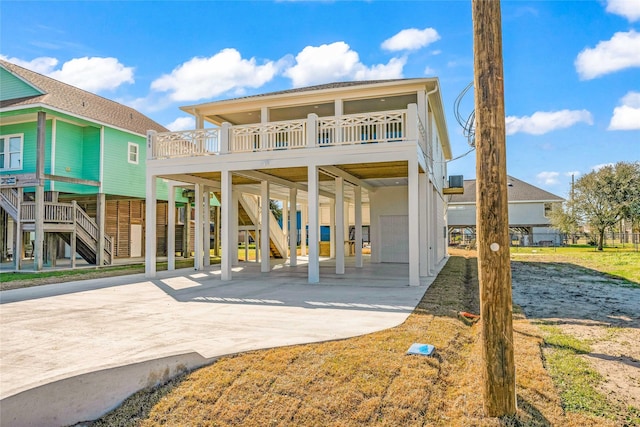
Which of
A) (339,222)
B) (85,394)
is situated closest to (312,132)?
(339,222)

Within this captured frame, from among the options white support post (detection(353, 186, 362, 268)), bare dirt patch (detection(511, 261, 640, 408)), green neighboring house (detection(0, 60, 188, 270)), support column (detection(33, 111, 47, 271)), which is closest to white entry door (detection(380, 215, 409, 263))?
white support post (detection(353, 186, 362, 268))

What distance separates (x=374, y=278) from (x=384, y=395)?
8.97m

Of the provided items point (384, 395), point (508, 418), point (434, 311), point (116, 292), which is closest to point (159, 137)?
point (116, 292)

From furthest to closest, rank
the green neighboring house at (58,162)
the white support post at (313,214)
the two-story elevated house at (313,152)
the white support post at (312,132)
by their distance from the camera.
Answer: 1. the green neighboring house at (58,162)
2. the white support post at (312,132)
3. the white support post at (313,214)
4. the two-story elevated house at (313,152)

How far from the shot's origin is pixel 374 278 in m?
13.0

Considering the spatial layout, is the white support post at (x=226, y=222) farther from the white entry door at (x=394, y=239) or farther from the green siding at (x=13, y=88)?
the green siding at (x=13, y=88)

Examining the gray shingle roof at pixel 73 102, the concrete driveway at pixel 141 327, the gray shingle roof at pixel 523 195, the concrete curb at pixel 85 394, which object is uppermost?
the gray shingle roof at pixel 73 102

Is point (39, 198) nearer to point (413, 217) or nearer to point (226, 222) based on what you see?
point (226, 222)

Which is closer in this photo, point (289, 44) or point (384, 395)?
point (384, 395)

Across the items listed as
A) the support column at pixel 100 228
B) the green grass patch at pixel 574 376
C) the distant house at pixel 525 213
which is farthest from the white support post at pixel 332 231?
the distant house at pixel 525 213

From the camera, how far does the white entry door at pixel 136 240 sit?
2305 cm

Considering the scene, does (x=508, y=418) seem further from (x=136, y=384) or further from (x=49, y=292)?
(x=49, y=292)

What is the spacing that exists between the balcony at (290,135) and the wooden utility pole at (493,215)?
714cm

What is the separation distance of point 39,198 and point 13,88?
5.64 metres
